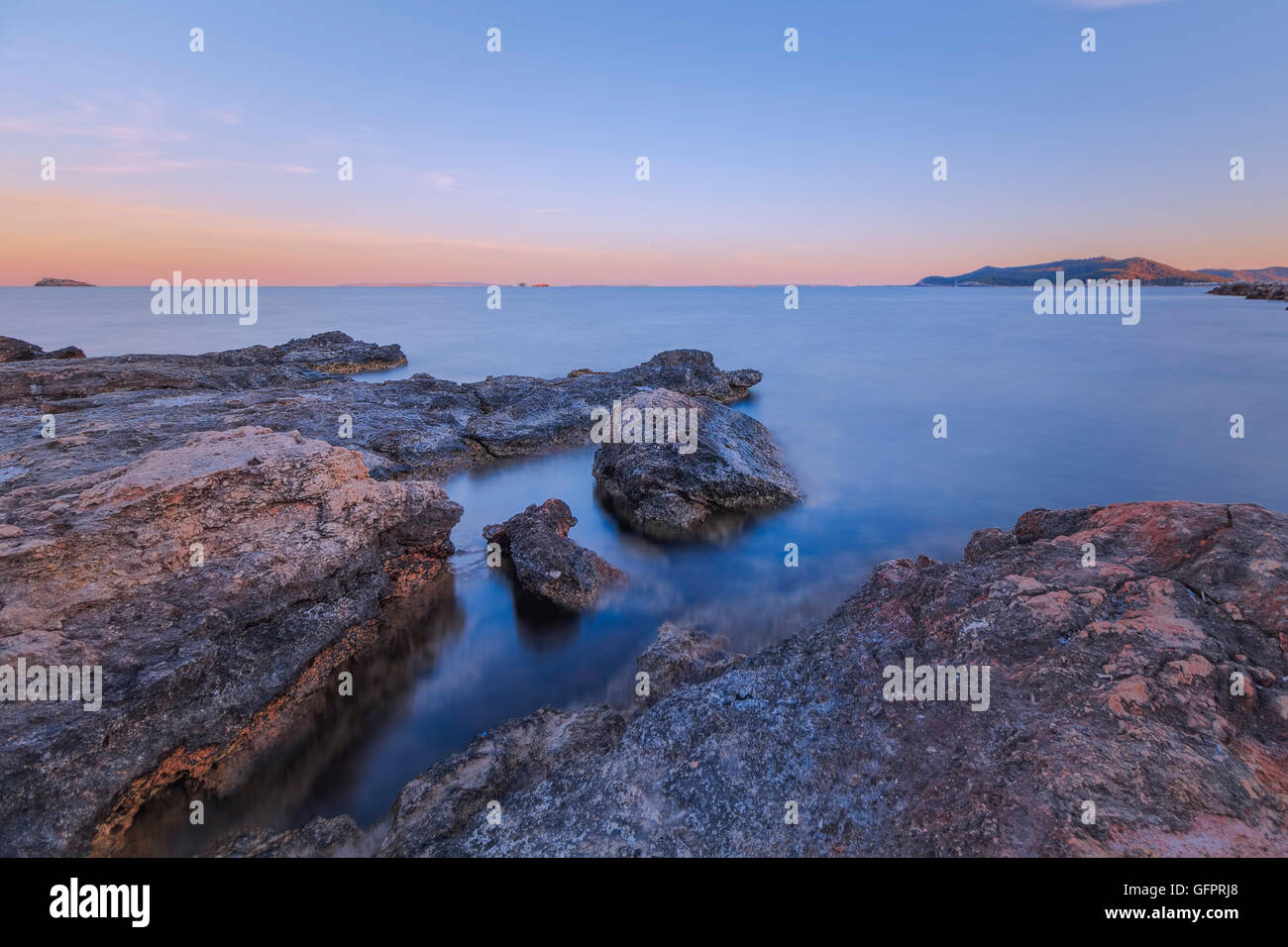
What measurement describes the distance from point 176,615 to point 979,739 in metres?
7.16

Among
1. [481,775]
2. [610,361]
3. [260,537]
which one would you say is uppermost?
[610,361]

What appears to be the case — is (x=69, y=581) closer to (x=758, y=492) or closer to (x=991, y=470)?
(x=758, y=492)

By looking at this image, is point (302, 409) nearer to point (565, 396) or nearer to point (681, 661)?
point (565, 396)

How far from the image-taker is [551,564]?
860 centimetres

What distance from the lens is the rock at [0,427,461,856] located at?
446 cm

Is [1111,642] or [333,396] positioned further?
[333,396]

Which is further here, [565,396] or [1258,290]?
[1258,290]

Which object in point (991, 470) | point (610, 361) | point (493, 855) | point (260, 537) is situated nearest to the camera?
point (493, 855)

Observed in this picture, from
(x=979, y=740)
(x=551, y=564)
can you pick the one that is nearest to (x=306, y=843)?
(x=551, y=564)

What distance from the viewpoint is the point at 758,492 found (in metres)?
11.9

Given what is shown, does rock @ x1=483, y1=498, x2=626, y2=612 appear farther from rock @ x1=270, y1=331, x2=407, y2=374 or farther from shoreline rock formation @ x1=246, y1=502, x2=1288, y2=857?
rock @ x1=270, y1=331, x2=407, y2=374
